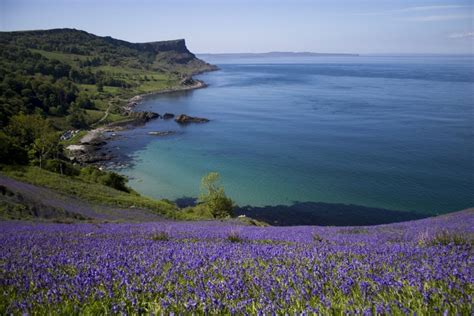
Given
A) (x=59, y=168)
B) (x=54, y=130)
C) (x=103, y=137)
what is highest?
(x=54, y=130)

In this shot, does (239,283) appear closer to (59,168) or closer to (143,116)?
(59,168)

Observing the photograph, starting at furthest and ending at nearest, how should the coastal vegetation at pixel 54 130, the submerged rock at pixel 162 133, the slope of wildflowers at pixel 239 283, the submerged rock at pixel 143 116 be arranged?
the submerged rock at pixel 143 116, the submerged rock at pixel 162 133, the coastal vegetation at pixel 54 130, the slope of wildflowers at pixel 239 283

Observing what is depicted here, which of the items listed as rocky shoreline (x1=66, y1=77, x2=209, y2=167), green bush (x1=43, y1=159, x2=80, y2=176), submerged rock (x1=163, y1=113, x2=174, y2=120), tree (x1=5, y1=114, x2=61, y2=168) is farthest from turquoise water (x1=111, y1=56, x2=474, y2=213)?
tree (x1=5, y1=114, x2=61, y2=168)

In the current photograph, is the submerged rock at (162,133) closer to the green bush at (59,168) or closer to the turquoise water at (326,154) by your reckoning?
the turquoise water at (326,154)

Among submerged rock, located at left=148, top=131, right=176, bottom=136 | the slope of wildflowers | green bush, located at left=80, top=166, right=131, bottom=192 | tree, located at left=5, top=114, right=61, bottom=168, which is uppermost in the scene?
the slope of wildflowers

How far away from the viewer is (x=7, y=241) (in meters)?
10.4

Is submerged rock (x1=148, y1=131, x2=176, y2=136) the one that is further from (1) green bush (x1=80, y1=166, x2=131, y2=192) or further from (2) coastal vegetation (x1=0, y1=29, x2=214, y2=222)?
(1) green bush (x1=80, y1=166, x2=131, y2=192)

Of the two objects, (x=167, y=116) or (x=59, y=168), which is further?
(x=167, y=116)

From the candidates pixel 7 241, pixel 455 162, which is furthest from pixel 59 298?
pixel 455 162

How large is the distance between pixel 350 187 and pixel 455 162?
81.9 feet

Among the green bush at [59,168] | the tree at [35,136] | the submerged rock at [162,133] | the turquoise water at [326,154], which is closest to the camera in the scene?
the green bush at [59,168]

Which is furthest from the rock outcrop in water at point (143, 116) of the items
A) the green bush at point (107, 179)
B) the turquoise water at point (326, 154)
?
the green bush at point (107, 179)

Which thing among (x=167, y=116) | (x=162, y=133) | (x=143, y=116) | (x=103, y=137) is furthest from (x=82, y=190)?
(x=143, y=116)

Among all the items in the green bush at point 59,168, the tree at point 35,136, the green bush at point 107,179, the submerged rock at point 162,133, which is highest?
the tree at point 35,136
